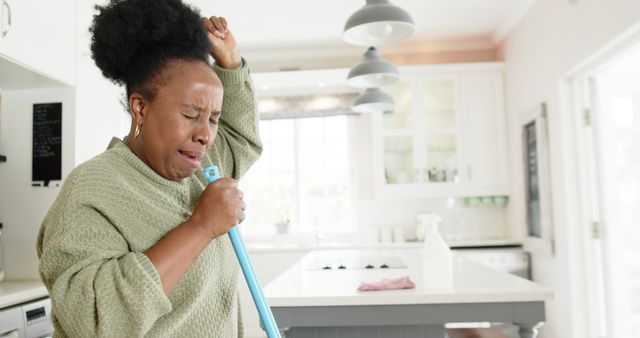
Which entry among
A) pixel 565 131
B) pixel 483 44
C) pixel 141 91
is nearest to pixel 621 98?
pixel 565 131

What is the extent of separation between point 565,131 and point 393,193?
5.36 feet

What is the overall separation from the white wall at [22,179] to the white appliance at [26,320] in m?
0.42

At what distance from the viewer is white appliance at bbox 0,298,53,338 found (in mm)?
2006

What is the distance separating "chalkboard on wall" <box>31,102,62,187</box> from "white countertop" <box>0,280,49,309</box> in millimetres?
520

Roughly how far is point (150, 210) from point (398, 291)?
4.26ft

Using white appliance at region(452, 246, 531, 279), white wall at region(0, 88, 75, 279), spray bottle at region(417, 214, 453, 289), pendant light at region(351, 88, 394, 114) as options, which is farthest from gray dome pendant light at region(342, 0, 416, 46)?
white appliance at region(452, 246, 531, 279)

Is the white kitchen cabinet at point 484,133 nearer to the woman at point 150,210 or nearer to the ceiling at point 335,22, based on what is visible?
the ceiling at point 335,22

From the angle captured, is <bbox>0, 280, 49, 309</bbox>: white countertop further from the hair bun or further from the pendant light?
the pendant light

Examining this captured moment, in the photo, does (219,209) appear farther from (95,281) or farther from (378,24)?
Result: (378,24)

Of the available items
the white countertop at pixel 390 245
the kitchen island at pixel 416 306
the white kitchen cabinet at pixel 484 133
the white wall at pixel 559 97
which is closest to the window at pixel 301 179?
the white countertop at pixel 390 245

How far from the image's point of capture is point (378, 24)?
2.45m

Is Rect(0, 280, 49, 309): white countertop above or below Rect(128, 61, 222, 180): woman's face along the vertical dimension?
below

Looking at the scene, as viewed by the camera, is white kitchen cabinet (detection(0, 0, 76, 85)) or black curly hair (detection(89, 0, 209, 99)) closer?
black curly hair (detection(89, 0, 209, 99))

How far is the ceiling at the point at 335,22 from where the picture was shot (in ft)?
13.6
